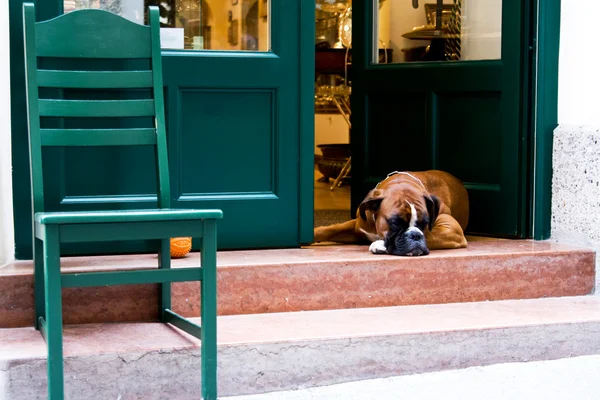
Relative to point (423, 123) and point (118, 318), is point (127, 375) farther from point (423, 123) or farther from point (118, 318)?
point (423, 123)

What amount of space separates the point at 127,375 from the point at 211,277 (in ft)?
1.70

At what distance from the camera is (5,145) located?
158 inches

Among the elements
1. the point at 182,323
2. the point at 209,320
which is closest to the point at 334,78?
the point at 182,323

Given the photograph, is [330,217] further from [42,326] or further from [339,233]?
[42,326]

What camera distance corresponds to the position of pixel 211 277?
10.9 ft

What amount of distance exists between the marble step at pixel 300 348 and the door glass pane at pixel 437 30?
5.58 feet

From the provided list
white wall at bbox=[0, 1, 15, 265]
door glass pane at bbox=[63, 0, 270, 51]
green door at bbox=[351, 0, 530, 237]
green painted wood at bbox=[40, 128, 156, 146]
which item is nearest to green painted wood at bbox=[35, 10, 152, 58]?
green painted wood at bbox=[40, 128, 156, 146]

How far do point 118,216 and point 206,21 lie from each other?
154cm

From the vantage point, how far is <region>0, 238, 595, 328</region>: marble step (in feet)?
12.6

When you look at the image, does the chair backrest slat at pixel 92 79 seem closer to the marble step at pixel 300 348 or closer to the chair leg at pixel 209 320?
the chair leg at pixel 209 320

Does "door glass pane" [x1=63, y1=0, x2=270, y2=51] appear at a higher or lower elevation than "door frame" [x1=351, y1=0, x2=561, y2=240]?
higher

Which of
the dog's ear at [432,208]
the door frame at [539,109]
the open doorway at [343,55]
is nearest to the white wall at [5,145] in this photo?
the dog's ear at [432,208]

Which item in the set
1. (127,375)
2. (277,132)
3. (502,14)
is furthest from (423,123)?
(127,375)

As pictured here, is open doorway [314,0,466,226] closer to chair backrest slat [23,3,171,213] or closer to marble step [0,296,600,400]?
marble step [0,296,600,400]
